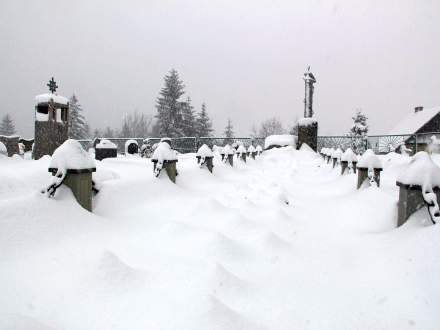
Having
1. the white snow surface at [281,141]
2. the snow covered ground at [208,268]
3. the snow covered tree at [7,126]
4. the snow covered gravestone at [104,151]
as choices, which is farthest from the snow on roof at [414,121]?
the snow covered tree at [7,126]

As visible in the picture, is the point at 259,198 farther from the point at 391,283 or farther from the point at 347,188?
the point at 391,283

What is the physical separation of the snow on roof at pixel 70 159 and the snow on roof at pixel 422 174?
372 centimetres

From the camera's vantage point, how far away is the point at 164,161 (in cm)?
582

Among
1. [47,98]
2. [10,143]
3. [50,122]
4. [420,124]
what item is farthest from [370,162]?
[420,124]

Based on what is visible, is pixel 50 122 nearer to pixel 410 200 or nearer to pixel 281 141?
pixel 410 200

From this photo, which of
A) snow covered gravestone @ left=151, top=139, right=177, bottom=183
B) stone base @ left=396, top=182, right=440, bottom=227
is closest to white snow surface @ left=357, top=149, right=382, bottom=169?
stone base @ left=396, top=182, right=440, bottom=227

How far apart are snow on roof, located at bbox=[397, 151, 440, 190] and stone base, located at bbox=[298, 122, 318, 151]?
50.1ft

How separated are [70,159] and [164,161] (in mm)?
2498

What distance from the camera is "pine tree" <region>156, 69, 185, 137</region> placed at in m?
37.4

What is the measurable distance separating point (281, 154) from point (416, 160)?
12.7 metres

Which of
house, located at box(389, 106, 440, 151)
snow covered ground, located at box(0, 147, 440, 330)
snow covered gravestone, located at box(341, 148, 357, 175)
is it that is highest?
house, located at box(389, 106, 440, 151)

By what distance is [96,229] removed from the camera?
3.16 meters

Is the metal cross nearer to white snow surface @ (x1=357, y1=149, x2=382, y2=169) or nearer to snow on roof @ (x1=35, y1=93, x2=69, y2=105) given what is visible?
snow on roof @ (x1=35, y1=93, x2=69, y2=105)

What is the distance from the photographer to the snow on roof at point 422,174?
319 centimetres
